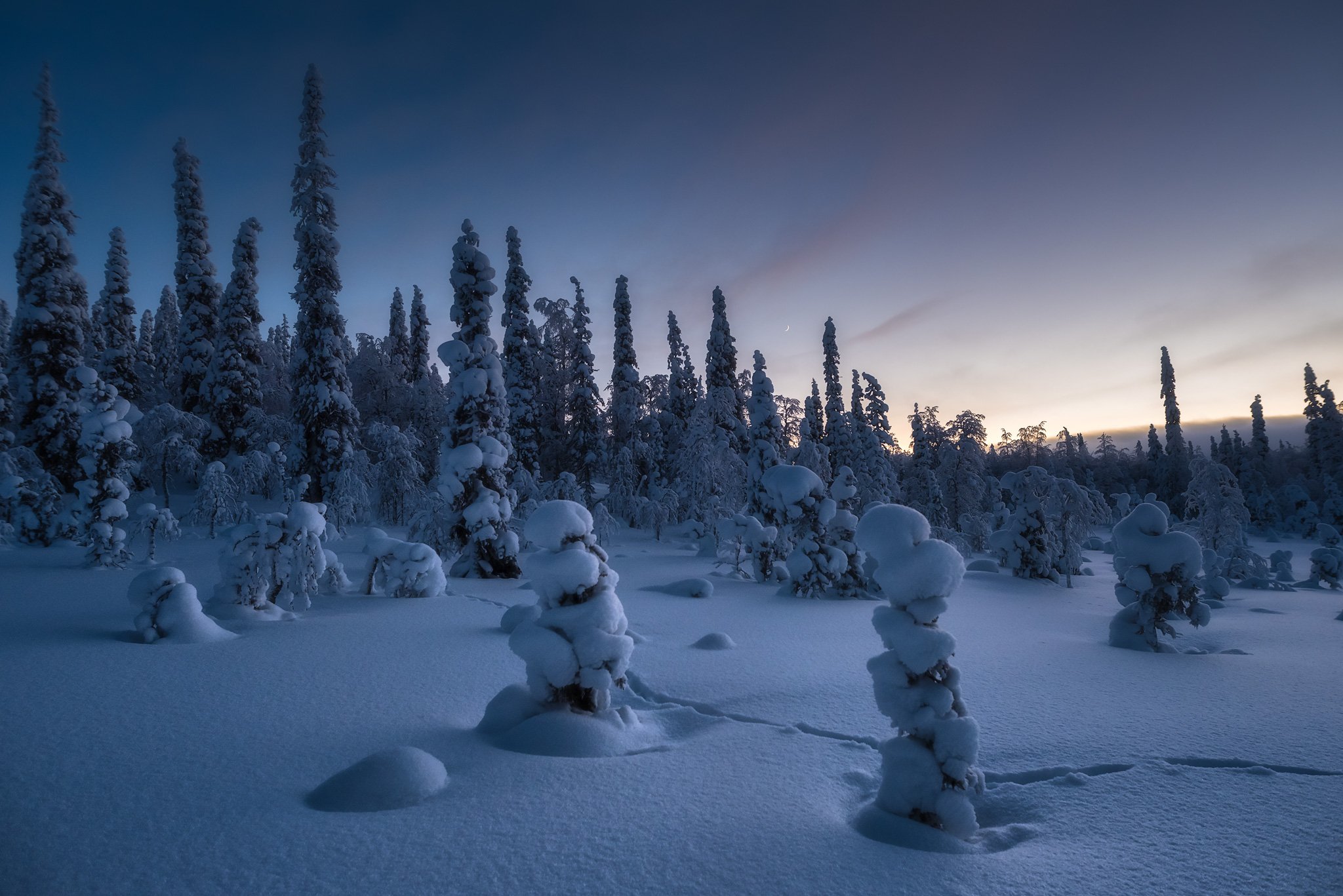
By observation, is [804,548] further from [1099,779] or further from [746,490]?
[746,490]

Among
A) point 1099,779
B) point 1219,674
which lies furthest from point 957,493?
point 1099,779

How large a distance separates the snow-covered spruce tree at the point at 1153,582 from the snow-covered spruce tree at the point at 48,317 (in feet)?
93.6

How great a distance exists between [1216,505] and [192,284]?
41.0 meters

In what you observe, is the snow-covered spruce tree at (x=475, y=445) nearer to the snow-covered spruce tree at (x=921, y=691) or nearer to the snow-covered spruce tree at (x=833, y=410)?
the snow-covered spruce tree at (x=921, y=691)

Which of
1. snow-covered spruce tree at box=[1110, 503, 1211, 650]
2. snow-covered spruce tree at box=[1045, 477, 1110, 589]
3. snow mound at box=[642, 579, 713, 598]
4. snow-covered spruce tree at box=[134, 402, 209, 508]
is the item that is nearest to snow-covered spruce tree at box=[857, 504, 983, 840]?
snow-covered spruce tree at box=[1110, 503, 1211, 650]

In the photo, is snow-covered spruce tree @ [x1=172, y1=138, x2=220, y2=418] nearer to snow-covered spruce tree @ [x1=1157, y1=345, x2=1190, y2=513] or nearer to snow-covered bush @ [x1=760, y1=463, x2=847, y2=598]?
snow-covered bush @ [x1=760, y1=463, x2=847, y2=598]

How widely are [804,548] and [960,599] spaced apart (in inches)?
137

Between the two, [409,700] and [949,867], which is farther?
[409,700]

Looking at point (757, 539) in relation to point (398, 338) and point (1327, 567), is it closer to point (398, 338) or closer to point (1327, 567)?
point (1327, 567)

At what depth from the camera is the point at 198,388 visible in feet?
83.1

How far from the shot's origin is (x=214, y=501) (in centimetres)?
1919

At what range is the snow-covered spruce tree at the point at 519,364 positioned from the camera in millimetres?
27469

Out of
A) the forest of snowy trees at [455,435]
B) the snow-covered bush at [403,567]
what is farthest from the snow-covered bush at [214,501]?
the snow-covered bush at [403,567]

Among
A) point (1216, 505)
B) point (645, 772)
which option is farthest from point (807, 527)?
point (1216, 505)
